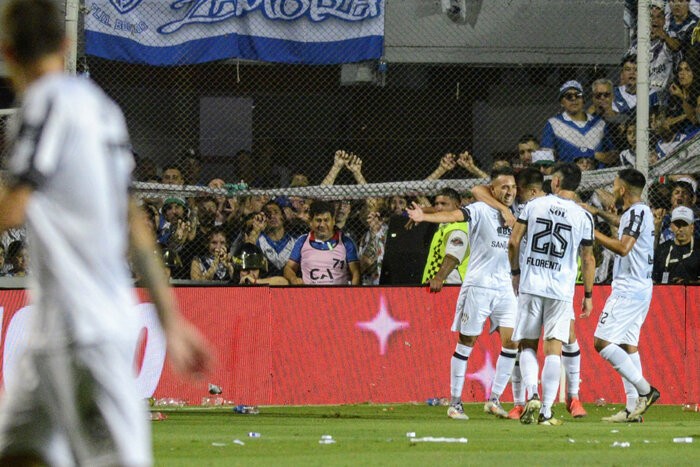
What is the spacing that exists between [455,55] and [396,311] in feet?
13.3

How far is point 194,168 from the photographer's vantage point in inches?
623

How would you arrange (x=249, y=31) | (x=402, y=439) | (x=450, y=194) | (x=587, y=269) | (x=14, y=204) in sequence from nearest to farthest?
(x=14, y=204) < (x=402, y=439) < (x=587, y=269) < (x=450, y=194) < (x=249, y=31)

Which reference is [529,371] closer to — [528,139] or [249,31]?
[528,139]

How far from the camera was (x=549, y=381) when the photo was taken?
11.1m

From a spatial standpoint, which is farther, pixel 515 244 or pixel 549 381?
pixel 515 244

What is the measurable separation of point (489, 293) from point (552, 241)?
1.49m

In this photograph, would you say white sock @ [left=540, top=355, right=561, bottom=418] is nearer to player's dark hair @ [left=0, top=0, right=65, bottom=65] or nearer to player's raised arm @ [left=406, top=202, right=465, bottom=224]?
player's raised arm @ [left=406, top=202, right=465, bottom=224]

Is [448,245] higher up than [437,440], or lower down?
higher up

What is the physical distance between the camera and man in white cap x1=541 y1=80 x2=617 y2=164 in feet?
49.7

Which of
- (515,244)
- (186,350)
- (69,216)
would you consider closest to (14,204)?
(69,216)

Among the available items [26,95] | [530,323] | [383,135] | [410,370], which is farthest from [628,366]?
[26,95]

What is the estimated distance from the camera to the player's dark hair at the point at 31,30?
3.50 meters

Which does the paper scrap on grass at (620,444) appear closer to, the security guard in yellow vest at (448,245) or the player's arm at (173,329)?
the security guard in yellow vest at (448,245)

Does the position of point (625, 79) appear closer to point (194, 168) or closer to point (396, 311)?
point (396, 311)
